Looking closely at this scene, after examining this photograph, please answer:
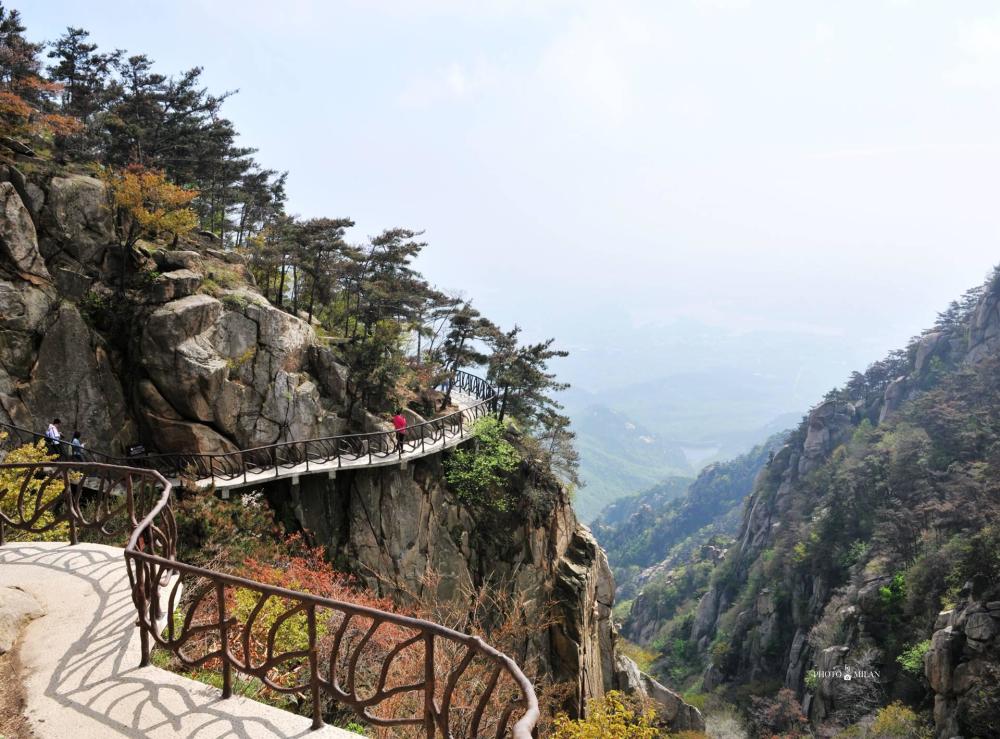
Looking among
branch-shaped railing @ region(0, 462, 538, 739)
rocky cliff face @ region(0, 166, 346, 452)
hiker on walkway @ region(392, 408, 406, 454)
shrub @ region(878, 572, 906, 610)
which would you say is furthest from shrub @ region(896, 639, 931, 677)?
rocky cliff face @ region(0, 166, 346, 452)

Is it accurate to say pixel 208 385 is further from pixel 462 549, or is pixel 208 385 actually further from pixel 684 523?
pixel 684 523

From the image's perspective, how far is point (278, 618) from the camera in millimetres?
4445

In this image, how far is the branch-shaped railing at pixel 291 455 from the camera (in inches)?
581

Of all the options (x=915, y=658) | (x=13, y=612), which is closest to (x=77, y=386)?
(x=13, y=612)

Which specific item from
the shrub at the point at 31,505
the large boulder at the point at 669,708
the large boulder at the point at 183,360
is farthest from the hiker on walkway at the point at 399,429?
the large boulder at the point at 669,708

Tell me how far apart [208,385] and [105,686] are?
474 inches

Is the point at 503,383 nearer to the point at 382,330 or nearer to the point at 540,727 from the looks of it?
the point at 382,330

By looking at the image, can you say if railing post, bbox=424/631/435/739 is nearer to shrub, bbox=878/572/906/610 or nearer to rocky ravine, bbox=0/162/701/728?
rocky ravine, bbox=0/162/701/728

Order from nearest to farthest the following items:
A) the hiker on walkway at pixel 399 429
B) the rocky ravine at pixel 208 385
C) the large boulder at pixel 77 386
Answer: the large boulder at pixel 77 386, the rocky ravine at pixel 208 385, the hiker on walkway at pixel 399 429

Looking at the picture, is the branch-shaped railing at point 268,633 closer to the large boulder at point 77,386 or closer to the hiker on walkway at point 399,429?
the large boulder at point 77,386

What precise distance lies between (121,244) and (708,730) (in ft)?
138

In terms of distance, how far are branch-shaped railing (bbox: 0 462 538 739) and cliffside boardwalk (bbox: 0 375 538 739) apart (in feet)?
0.06

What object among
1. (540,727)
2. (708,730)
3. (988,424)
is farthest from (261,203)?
(988,424)

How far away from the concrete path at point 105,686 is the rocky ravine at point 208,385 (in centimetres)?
950
